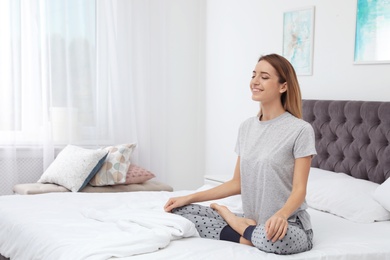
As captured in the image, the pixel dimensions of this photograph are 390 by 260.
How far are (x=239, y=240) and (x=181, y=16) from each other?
11.0ft

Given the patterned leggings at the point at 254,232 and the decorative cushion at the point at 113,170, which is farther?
the decorative cushion at the point at 113,170

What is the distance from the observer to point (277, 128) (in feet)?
8.68

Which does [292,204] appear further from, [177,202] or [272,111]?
[177,202]

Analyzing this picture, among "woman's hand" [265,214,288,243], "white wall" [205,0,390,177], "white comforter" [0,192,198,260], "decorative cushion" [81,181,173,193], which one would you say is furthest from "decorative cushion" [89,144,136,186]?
"woman's hand" [265,214,288,243]

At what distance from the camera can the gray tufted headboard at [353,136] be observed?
354 centimetres

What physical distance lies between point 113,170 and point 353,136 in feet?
5.55

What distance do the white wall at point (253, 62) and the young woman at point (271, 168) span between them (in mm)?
1278

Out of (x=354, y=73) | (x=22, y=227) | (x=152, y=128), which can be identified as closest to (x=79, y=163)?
(x=152, y=128)

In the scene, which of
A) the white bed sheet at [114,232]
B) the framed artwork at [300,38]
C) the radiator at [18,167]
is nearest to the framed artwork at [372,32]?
the framed artwork at [300,38]

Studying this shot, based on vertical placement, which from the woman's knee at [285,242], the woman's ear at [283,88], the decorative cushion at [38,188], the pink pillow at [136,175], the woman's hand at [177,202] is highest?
the woman's ear at [283,88]

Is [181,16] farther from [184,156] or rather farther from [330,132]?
[330,132]

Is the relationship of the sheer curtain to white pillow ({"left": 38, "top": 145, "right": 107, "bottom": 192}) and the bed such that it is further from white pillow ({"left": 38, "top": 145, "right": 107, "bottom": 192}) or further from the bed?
the bed

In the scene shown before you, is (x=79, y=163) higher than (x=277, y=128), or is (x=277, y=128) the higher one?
(x=277, y=128)

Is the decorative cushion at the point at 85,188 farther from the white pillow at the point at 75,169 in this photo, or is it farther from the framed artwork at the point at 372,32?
the framed artwork at the point at 372,32
